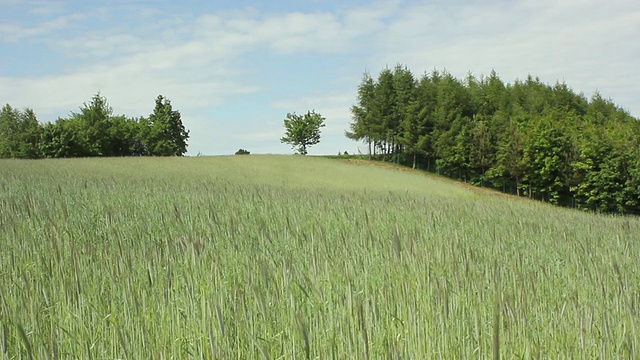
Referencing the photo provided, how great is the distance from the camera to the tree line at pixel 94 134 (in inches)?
2493

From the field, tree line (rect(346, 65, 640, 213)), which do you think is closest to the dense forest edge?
tree line (rect(346, 65, 640, 213))

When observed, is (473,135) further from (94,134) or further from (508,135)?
(94,134)

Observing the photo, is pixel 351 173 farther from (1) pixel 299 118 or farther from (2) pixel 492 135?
(1) pixel 299 118

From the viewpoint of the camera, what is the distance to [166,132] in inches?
2857

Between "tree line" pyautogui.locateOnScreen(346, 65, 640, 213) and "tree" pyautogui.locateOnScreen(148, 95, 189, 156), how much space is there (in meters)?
25.7

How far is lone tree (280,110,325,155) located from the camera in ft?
255

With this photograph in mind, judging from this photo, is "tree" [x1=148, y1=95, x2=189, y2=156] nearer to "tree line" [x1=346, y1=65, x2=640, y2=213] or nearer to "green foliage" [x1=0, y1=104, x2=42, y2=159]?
"green foliage" [x1=0, y1=104, x2=42, y2=159]

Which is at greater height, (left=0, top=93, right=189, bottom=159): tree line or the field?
(left=0, top=93, right=189, bottom=159): tree line

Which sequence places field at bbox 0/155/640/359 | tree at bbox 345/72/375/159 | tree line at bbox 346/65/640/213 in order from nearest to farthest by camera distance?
field at bbox 0/155/640/359
tree line at bbox 346/65/640/213
tree at bbox 345/72/375/159

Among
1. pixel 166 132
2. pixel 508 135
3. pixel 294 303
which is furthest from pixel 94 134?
pixel 294 303

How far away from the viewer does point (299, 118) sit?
7912cm

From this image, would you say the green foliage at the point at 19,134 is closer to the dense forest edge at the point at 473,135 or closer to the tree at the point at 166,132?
the dense forest edge at the point at 473,135

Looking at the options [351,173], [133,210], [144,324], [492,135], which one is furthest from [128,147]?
[144,324]

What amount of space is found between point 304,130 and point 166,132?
1968cm
